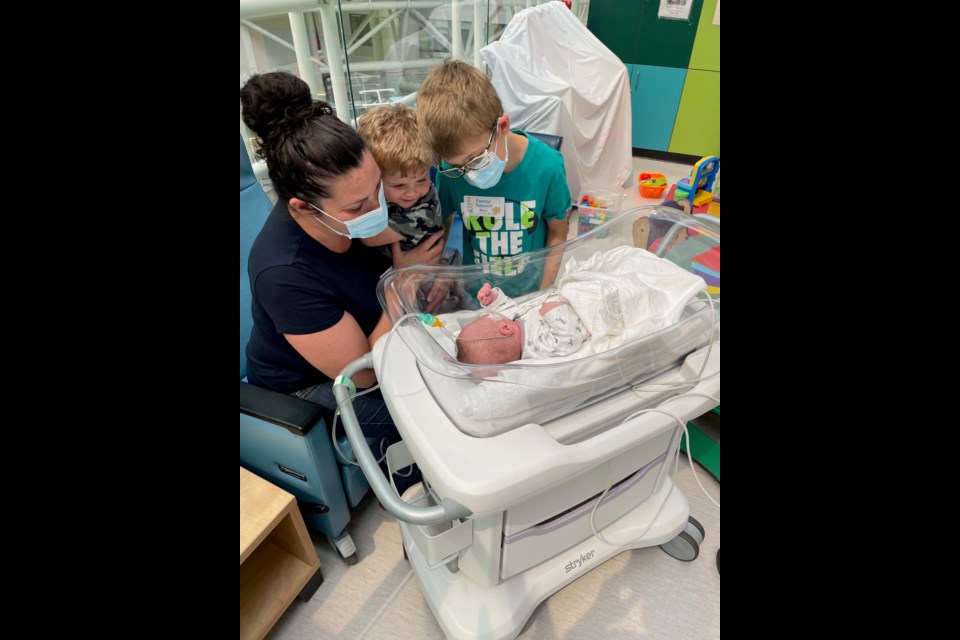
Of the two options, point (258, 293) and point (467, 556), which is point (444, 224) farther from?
point (467, 556)

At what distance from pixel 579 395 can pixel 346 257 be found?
71 centimetres

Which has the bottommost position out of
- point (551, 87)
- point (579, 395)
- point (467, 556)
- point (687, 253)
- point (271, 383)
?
point (467, 556)

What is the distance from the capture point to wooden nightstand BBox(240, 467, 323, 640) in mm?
1112

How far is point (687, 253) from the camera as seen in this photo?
1203mm

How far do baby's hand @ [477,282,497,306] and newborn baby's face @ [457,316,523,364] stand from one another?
0.07 m

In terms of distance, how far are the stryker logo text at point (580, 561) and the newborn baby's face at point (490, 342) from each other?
0.53 meters

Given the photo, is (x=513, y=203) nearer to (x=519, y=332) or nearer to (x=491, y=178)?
(x=491, y=178)

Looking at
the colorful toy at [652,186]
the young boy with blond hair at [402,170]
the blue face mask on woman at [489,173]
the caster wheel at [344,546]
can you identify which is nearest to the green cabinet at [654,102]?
the colorful toy at [652,186]

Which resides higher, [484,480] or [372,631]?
[484,480]

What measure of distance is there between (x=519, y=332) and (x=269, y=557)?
3.26ft

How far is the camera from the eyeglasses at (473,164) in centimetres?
128
